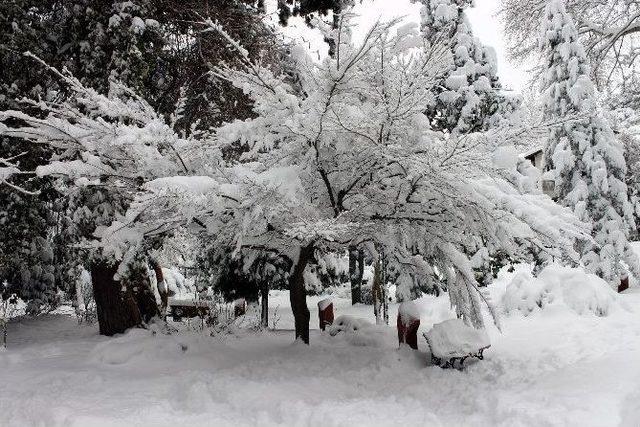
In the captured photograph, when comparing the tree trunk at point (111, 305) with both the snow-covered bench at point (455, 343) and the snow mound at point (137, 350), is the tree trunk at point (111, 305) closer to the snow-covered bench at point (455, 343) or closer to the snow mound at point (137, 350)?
the snow mound at point (137, 350)

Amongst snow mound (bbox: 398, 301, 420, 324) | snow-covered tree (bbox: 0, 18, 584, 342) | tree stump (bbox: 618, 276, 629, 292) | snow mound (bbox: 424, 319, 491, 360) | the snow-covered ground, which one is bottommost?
tree stump (bbox: 618, 276, 629, 292)

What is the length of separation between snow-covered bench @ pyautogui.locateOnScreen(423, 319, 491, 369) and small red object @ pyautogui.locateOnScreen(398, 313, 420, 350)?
362 millimetres

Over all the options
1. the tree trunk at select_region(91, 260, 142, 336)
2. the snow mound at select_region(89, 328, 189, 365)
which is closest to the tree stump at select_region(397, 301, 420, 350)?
the snow mound at select_region(89, 328, 189, 365)

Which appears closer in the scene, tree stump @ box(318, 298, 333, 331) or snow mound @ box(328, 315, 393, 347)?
snow mound @ box(328, 315, 393, 347)

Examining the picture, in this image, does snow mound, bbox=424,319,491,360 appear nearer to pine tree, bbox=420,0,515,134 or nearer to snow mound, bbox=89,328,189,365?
snow mound, bbox=89,328,189,365

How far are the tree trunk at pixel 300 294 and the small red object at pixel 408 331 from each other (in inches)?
47.9

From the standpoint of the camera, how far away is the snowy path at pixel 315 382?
12.8 feet

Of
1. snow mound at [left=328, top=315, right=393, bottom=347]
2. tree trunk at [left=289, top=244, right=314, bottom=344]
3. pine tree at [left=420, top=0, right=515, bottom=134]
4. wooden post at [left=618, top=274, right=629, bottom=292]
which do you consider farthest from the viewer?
pine tree at [left=420, top=0, right=515, bottom=134]

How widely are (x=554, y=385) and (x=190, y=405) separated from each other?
3.36 metres

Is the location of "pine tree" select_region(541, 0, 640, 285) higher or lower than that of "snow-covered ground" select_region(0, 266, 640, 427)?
higher

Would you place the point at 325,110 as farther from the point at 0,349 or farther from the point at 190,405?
the point at 0,349

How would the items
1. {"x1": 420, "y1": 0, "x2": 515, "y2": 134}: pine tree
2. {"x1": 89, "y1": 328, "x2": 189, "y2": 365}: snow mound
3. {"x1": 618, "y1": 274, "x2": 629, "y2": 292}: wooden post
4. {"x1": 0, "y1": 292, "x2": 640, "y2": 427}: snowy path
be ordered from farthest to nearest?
1. {"x1": 420, "y1": 0, "x2": 515, "y2": 134}: pine tree
2. {"x1": 618, "y1": 274, "x2": 629, "y2": 292}: wooden post
3. {"x1": 89, "y1": 328, "x2": 189, "y2": 365}: snow mound
4. {"x1": 0, "y1": 292, "x2": 640, "y2": 427}: snowy path

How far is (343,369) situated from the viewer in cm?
550

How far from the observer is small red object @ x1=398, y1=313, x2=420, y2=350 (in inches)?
242
